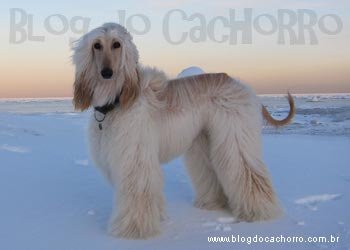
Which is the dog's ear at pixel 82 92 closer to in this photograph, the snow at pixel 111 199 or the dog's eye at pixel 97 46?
the dog's eye at pixel 97 46

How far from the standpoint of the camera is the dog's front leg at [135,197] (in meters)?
2.80

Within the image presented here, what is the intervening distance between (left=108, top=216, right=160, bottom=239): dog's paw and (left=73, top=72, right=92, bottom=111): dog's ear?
0.77 metres

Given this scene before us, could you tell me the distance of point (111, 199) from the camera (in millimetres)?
3527

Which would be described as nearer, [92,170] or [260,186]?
[260,186]

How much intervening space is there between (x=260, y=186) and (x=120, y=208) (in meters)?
1.02

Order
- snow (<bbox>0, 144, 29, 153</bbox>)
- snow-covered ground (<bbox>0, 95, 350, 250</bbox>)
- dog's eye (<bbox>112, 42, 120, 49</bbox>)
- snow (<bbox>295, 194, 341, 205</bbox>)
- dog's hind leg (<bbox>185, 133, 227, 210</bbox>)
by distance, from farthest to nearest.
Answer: snow (<bbox>0, 144, 29, 153</bbox>) < snow (<bbox>295, 194, 341, 205</bbox>) < dog's hind leg (<bbox>185, 133, 227, 210</bbox>) < dog's eye (<bbox>112, 42, 120, 49</bbox>) < snow-covered ground (<bbox>0, 95, 350, 250</bbox>)

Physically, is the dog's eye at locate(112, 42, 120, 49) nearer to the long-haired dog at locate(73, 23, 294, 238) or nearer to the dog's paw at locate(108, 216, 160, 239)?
the long-haired dog at locate(73, 23, 294, 238)

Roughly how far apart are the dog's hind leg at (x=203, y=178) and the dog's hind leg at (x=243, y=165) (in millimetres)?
178

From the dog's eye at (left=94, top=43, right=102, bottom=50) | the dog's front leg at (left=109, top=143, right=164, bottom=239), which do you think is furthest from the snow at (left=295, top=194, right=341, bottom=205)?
the dog's eye at (left=94, top=43, right=102, bottom=50)

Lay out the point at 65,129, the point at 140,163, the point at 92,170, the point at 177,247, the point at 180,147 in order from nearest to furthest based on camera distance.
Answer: the point at 177,247 < the point at 140,163 < the point at 180,147 < the point at 92,170 < the point at 65,129

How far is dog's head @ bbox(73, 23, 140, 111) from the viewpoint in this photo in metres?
2.78

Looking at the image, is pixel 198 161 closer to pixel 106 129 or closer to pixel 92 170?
pixel 106 129

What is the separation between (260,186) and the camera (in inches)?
127

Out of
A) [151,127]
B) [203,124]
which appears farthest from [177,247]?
[203,124]
